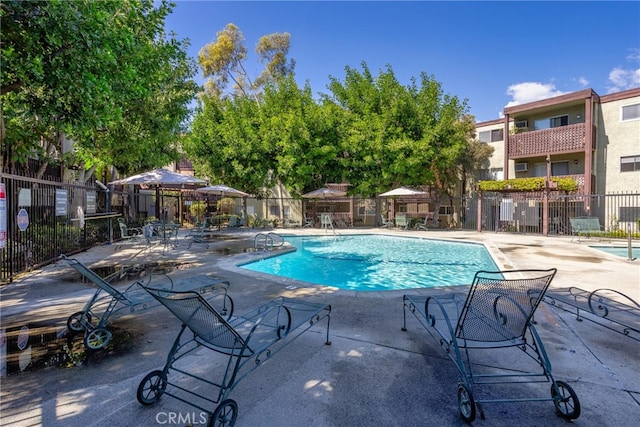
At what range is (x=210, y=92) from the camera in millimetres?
30578

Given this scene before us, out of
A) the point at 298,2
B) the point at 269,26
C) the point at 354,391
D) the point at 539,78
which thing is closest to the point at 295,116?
the point at 298,2

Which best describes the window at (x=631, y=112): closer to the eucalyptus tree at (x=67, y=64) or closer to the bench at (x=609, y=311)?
the bench at (x=609, y=311)

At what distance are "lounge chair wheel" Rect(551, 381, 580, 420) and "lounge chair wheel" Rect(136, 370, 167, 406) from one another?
294cm

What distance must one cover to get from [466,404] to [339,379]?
1021mm

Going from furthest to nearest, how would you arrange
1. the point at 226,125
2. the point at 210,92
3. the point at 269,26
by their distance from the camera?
the point at 210,92 < the point at 269,26 < the point at 226,125

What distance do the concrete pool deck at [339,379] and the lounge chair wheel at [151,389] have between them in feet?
0.19

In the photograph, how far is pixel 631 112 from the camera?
1706cm

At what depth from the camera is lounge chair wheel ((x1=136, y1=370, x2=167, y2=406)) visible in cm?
236

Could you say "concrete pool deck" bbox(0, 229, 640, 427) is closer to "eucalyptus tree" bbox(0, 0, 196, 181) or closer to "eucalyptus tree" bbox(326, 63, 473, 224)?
"eucalyptus tree" bbox(0, 0, 196, 181)

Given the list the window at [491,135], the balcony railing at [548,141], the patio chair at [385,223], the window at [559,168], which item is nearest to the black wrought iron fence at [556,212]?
the window at [559,168]

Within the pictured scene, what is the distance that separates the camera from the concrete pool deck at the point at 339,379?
2.27 meters

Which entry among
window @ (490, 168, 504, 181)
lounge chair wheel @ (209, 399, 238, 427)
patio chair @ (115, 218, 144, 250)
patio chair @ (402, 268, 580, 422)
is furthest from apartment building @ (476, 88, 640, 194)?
lounge chair wheel @ (209, 399, 238, 427)

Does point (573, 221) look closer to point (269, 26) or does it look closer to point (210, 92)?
point (269, 26)

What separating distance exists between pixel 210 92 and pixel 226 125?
42.3 ft
